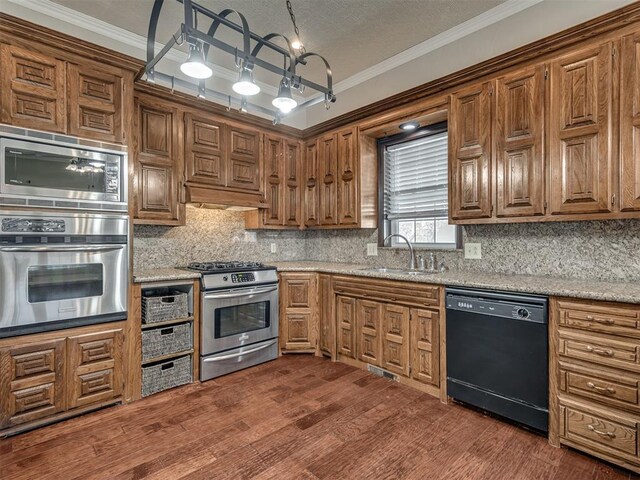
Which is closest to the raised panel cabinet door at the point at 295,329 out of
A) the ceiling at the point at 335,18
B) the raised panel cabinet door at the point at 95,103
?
the raised panel cabinet door at the point at 95,103

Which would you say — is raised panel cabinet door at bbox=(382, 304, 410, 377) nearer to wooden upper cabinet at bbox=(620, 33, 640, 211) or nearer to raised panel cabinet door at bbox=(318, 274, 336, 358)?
raised panel cabinet door at bbox=(318, 274, 336, 358)

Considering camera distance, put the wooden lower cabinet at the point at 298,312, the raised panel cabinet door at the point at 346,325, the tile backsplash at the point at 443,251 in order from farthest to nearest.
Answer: the wooden lower cabinet at the point at 298,312 → the raised panel cabinet door at the point at 346,325 → the tile backsplash at the point at 443,251

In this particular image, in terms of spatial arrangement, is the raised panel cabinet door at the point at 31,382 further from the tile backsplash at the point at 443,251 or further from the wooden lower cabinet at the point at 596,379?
the wooden lower cabinet at the point at 596,379

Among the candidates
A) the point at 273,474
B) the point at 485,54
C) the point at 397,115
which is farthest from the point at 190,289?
the point at 485,54

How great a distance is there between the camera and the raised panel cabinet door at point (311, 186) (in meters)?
4.04

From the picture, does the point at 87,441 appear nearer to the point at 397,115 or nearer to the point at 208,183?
the point at 208,183

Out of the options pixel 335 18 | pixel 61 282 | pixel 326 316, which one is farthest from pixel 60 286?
pixel 335 18

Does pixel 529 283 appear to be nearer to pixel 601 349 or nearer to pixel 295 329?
pixel 601 349

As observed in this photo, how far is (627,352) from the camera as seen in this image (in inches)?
70.6

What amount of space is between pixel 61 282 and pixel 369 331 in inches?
94.1

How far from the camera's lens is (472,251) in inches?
117

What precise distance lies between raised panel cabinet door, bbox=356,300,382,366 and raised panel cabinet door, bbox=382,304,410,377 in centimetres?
5

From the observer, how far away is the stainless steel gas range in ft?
9.73

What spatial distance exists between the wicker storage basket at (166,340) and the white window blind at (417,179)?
2362mm
